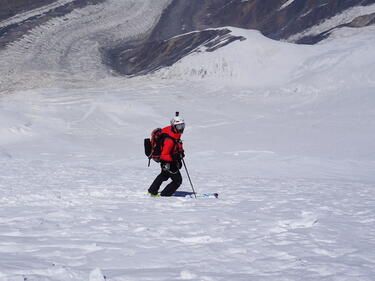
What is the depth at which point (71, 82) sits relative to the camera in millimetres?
26109

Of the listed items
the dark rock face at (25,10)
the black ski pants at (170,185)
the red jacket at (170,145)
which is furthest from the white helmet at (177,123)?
the dark rock face at (25,10)

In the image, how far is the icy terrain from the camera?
4.19 meters

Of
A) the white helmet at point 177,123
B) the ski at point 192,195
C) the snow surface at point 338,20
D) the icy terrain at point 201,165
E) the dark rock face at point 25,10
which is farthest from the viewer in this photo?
the snow surface at point 338,20

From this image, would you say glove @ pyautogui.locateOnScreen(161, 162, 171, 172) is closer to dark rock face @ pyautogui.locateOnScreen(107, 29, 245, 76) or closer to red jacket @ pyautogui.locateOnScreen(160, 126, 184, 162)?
red jacket @ pyautogui.locateOnScreen(160, 126, 184, 162)

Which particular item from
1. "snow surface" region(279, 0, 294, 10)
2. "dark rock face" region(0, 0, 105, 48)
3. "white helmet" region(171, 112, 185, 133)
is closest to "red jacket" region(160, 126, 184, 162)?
"white helmet" region(171, 112, 185, 133)

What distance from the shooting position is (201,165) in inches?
510

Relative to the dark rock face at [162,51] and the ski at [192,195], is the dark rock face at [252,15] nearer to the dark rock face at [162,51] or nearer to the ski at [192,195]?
the dark rock face at [162,51]

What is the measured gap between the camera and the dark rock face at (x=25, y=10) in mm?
29531

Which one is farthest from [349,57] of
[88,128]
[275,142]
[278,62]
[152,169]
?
[152,169]

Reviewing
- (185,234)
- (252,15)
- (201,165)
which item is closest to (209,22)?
(252,15)

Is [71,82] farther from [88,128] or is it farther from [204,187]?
[204,187]

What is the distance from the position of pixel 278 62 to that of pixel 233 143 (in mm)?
12450

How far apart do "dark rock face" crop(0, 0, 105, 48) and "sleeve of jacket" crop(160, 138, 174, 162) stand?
23536mm

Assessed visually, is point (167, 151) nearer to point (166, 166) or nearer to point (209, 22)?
point (166, 166)
